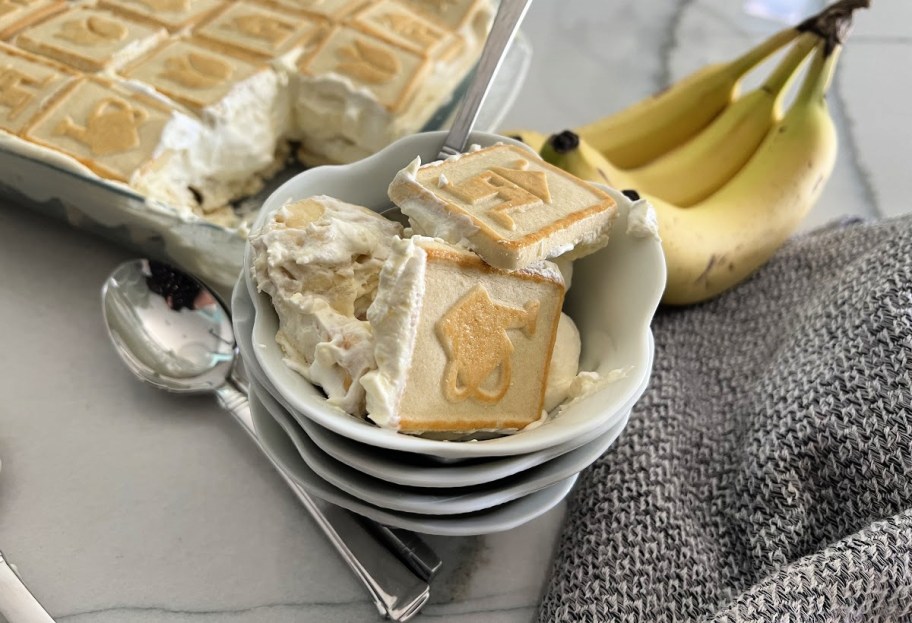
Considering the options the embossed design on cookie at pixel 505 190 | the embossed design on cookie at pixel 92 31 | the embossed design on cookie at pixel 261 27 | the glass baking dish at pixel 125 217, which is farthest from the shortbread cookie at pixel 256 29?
the embossed design on cookie at pixel 505 190

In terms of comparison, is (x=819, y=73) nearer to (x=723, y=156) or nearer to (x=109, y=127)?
(x=723, y=156)

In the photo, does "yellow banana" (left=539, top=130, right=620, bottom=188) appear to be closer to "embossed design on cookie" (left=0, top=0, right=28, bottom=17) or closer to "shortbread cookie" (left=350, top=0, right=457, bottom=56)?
"shortbread cookie" (left=350, top=0, right=457, bottom=56)

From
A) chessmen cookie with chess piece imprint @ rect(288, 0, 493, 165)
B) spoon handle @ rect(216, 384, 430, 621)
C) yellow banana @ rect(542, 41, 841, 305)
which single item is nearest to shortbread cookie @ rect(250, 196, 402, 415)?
spoon handle @ rect(216, 384, 430, 621)

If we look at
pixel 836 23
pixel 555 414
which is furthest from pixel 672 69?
pixel 555 414

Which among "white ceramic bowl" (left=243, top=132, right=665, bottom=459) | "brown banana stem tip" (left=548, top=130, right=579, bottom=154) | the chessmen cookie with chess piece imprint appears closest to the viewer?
"white ceramic bowl" (left=243, top=132, right=665, bottom=459)

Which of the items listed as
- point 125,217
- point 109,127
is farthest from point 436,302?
point 109,127

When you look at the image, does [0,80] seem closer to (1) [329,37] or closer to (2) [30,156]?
(2) [30,156]

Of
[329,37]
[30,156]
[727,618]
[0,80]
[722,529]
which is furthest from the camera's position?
[329,37]
